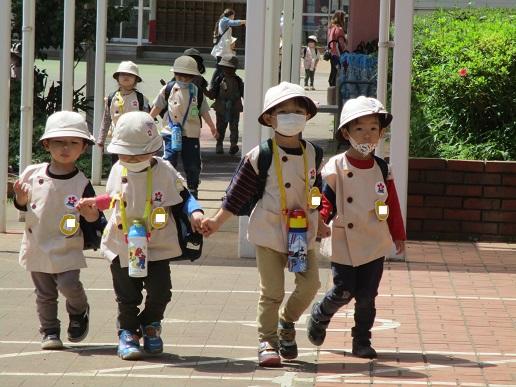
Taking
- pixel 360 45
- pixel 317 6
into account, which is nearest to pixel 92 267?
pixel 360 45

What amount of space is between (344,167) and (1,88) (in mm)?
5227

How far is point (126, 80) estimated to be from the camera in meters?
13.9

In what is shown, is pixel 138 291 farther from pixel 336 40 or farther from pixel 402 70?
pixel 336 40

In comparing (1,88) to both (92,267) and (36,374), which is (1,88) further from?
(36,374)

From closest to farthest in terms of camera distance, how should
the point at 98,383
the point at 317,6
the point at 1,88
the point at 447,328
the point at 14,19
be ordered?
the point at 98,383 < the point at 447,328 < the point at 1,88 < the point at 14,19 < the point at 317,6

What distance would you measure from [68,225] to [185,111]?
20.6 ft

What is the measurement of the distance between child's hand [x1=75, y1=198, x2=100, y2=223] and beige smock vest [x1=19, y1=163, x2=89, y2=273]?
168mm

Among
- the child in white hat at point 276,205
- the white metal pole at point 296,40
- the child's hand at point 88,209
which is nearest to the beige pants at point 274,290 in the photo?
the child in white hat at point 276,205

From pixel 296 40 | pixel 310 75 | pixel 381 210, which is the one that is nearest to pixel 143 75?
pixel 310 75

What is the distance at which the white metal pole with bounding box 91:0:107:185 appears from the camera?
15.2 metres

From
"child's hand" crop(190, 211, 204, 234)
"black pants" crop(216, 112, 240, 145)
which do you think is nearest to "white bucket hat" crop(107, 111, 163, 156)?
"child's hand" crop(190, 211, 204, 234)

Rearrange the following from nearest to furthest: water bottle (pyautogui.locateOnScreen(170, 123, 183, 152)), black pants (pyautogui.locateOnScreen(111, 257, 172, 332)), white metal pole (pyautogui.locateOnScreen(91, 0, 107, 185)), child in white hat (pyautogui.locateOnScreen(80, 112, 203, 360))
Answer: child in white hat (pyautogui.locateOnScreen(80, 112, 203, 360)) → black pants (pyautogui.locateOnScreen(111, 257, 172, 332)) → water bottle (pyautogui.locateOnScreen(170, 123, 183, 152)) → white metal pole (pyautogui.locateOnScreen(91, 0, 107, 185))

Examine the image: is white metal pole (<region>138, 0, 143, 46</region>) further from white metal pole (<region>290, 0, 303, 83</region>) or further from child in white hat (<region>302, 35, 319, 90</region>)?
white metal pole (<region>290, 0, 303, 83</region>)

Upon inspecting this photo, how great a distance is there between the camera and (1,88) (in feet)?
39.2
